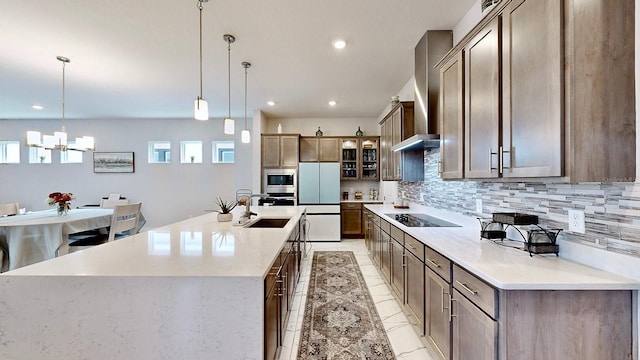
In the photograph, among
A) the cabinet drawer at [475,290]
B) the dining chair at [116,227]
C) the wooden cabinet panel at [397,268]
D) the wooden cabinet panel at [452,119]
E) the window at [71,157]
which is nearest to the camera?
the cabinet drawer at [475,290]

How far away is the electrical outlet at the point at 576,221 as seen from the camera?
1364mm

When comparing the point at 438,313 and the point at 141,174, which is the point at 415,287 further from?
the point at 141,174

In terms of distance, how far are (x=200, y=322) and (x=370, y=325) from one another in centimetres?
163

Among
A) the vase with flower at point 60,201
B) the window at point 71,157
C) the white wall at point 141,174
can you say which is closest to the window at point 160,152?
the white wall at point 141,174

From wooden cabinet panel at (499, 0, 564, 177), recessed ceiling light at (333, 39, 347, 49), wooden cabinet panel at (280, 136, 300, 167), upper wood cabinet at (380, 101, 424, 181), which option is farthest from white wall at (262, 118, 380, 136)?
wooden cabinet panel at (499, 0, 564, 177)

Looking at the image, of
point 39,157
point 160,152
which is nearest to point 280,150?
point 160,152

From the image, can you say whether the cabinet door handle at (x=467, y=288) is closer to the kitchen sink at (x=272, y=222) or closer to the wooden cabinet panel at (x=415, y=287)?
the wooden cabinet panel at (x=415, y=287)

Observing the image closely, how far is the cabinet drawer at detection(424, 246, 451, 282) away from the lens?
5.36 ft

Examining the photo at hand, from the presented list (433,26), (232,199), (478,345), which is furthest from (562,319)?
(232,199)

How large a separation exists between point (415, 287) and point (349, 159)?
4163mm

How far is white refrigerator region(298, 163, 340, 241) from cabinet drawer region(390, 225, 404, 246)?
275 cm

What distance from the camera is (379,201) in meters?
5.92

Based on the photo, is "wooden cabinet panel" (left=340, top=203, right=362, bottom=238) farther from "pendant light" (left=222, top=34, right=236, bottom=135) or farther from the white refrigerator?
"pendant light" (left=222, top=34, right=236, bottom=135)

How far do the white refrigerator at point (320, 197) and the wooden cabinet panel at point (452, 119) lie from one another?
351cm
